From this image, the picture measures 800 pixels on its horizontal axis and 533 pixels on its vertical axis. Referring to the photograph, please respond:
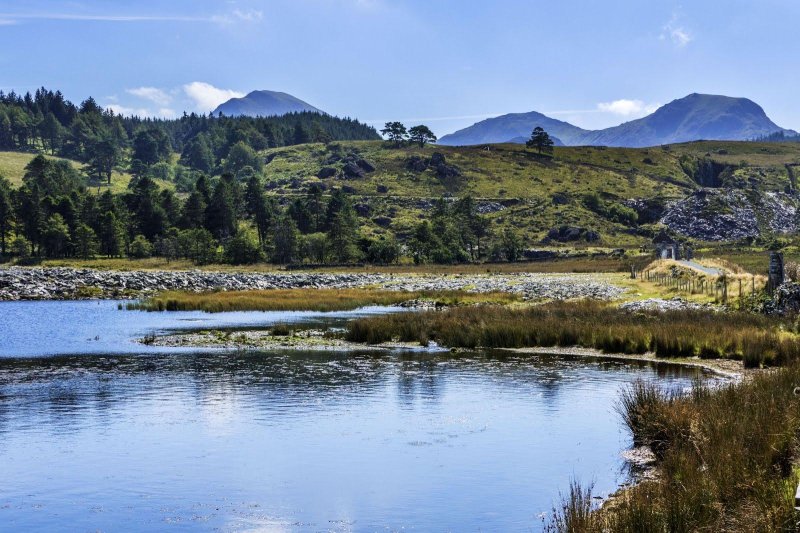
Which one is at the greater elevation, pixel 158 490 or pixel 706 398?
pixel 706 398

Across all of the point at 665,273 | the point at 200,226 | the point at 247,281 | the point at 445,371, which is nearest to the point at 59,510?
the point at 445,371

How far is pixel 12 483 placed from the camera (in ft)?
63.3

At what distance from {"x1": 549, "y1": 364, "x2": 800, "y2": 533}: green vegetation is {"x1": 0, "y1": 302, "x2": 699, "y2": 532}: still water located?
169cm

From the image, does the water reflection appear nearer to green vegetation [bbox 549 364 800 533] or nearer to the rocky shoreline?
green vegetation [bbox 549 364 800 533]

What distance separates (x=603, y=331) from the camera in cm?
4197

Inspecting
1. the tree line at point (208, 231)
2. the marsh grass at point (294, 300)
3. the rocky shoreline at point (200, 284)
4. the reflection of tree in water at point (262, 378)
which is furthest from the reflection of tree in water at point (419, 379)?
the tree line at point (208, 231)

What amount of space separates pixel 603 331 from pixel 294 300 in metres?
36.4

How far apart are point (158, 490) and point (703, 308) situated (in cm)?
3761

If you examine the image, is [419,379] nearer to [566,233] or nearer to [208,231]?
[208,231]

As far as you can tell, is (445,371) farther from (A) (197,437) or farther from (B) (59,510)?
(B) (59,510)

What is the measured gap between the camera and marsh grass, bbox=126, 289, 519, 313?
68.9 meters

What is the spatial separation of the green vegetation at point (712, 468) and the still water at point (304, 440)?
66.4 inches

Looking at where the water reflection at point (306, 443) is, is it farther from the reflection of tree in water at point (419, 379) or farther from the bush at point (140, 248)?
the bush at point (140, 248)

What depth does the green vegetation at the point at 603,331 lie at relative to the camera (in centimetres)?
3585
